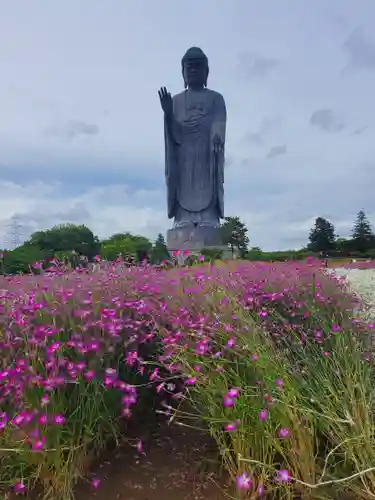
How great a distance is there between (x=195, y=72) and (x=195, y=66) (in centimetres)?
23

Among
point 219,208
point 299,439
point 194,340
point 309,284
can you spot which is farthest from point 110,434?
point 219,208

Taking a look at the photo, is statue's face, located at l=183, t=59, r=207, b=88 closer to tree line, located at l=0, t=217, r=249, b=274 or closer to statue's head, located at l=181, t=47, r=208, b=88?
statue's head, located at l=181, t=47, r=208, b=88

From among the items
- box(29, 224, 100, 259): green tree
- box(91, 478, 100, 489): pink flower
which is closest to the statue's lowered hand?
box(91, 478, 100, 489): pink flower

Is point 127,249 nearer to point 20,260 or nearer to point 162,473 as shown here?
point 20,260

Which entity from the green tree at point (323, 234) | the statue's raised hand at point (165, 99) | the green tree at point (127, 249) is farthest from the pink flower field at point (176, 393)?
the green tree at point (323, 234)

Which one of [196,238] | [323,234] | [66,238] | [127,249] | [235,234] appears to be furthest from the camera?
Result: [66,238]

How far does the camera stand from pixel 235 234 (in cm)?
2403

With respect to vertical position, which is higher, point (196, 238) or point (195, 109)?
point (195, 109)

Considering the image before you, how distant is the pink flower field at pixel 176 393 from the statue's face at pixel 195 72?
19.0 m

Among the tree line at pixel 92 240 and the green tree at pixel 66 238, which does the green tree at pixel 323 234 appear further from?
the green tree at pixel 66 238

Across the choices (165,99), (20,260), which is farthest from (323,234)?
(20,260)

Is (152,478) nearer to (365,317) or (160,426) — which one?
(160,426)

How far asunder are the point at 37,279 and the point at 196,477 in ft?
5.18

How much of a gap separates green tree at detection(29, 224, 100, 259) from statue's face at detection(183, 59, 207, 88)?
73.7ft
